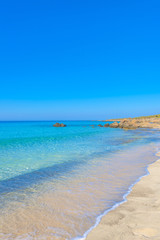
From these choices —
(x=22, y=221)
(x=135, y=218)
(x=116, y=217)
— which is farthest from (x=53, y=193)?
(x=135, y=218)

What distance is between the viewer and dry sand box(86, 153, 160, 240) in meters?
3.87

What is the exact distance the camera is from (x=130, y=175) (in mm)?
8758

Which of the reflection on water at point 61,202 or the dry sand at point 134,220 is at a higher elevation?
the dry sand at point 134,220

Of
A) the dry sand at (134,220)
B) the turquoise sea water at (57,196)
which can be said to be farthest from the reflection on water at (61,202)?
the dry sand at (134,220)

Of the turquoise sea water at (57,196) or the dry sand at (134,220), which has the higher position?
the dry sand at (134,220)

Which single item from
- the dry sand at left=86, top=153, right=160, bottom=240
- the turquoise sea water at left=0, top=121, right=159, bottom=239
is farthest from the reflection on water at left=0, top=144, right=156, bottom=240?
the dry sand at left=86, top=153, right=160, bottom=240

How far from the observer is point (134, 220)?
4.48 m

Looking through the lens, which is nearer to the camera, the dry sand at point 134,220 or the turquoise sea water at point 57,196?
the dry sand at point 134,220

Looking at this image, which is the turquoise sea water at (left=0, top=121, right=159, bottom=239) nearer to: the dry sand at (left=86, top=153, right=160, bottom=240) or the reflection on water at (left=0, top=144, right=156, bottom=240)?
the reflection on water at (left=0, top=144, right=156, bottom=240)

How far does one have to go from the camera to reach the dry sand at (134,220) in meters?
3.87

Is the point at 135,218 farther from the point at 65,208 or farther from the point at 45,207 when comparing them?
the point at 45,207

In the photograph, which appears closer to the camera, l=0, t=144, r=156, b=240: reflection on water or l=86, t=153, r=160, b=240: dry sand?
l=86, t=153, r=160, b=240: dry sand

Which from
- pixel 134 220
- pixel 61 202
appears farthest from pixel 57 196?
pixel 134 220

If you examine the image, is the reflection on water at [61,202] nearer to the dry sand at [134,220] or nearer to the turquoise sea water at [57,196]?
the turquoise sea water at [57,196]
